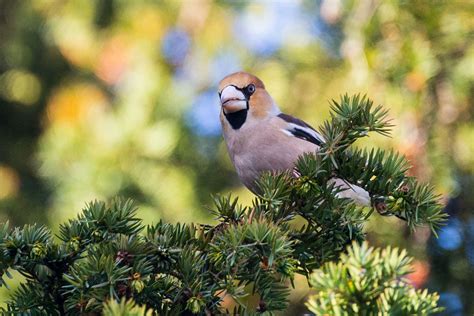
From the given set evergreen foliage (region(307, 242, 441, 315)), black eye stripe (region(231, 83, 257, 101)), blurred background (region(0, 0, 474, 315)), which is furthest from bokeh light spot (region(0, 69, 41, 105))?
evergreen foliage (region(307, 242, 441, 315))

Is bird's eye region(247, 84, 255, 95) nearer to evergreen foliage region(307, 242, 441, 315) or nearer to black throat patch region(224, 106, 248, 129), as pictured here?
black throat patch region(224, 106, 248, 129)

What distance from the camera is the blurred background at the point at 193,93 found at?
4238 millimetres

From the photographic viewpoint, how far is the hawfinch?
12.6ft

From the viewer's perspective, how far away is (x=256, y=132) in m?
4.09

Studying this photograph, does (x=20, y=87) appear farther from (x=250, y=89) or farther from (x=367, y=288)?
(x=367, y=288)

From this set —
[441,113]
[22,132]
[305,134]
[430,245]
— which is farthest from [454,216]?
[22,132]

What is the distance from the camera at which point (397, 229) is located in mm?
4211

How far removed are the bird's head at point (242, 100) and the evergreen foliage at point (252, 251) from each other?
1.79 m

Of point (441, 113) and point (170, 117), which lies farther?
point (170, 117)

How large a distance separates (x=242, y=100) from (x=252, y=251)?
2.24 metres

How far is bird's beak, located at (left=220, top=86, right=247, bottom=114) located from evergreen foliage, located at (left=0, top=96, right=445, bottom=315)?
1763 mm

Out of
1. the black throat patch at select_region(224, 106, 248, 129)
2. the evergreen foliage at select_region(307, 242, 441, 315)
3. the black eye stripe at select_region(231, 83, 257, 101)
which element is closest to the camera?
the evergreen foliage at select_region(307, 242, 441, 315)

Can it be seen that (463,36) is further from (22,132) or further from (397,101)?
(22,132)

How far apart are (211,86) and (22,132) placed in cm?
252
